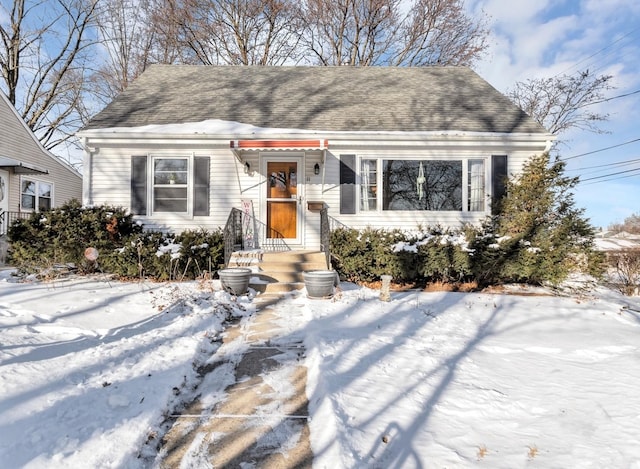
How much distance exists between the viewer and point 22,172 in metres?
12.9

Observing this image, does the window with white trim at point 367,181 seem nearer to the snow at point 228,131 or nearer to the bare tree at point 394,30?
the snow at point 228,131

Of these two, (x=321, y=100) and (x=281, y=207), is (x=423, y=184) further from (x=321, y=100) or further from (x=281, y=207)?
(x=321, y=100)

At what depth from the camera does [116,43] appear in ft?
64.7

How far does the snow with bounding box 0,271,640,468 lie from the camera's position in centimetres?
202

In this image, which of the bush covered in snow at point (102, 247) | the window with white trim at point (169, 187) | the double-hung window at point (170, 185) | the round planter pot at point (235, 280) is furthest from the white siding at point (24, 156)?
the round planter pot at point (235, 280)

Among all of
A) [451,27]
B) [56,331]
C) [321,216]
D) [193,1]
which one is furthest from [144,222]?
[451,27]

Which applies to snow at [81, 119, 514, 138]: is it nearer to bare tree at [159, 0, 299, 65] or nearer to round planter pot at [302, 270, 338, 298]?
round planter pot at [302, 270, 338, 298]

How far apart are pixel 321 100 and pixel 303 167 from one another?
7.94 ft

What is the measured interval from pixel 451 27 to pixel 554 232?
1508 centimetres

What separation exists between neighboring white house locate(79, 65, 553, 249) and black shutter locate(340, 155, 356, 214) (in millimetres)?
24

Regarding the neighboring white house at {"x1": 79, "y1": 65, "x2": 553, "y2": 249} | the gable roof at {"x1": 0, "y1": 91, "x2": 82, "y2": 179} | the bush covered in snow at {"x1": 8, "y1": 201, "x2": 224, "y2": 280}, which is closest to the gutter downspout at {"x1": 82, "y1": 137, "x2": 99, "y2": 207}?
the neighboring white house at {"x1": 79, "y1": 65, "x2": 553, "y2": 249}

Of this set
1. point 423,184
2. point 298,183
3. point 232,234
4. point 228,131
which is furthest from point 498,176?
point 228,131

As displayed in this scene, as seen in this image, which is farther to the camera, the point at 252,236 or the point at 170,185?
the point at 252,236

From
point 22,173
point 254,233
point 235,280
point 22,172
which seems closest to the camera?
point 235,280
